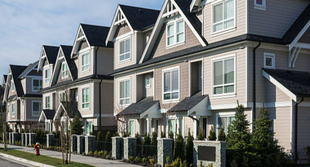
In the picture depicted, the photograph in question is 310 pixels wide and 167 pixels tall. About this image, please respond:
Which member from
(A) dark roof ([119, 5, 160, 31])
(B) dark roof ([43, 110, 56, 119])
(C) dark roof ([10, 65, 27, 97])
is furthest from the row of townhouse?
(C) dark roof ([10, 65, 27, 97])

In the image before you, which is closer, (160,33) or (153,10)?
(160,33)

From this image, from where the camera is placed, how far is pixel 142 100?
3181 centimetres

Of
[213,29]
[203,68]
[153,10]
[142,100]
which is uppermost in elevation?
[153,10]

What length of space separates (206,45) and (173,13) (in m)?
4.76

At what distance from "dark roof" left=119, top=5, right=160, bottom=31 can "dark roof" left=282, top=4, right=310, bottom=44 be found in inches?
484

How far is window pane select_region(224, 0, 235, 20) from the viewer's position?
22.9m

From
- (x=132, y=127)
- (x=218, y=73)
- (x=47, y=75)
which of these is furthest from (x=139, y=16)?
(x=47, y=75)

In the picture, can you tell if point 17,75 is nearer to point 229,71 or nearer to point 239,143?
point 229,71

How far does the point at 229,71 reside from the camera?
74.5 feet

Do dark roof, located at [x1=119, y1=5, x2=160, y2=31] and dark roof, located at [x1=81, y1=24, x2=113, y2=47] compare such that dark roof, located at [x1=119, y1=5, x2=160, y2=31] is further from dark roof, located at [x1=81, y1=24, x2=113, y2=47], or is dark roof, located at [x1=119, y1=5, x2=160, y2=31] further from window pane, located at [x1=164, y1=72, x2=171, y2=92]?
window pane, located at [x1=164, y1=72, x2=171, y2=92]

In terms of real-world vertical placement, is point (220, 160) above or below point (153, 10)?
below

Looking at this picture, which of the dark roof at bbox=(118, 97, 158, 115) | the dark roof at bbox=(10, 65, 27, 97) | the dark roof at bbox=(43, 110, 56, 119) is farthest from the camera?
the dark roof at bbox=(10, 65, 27, 97)

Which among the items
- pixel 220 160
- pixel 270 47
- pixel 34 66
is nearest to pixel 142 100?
pixel 270 47

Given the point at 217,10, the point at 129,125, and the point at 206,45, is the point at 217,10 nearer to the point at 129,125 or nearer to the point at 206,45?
the point at 206,45
